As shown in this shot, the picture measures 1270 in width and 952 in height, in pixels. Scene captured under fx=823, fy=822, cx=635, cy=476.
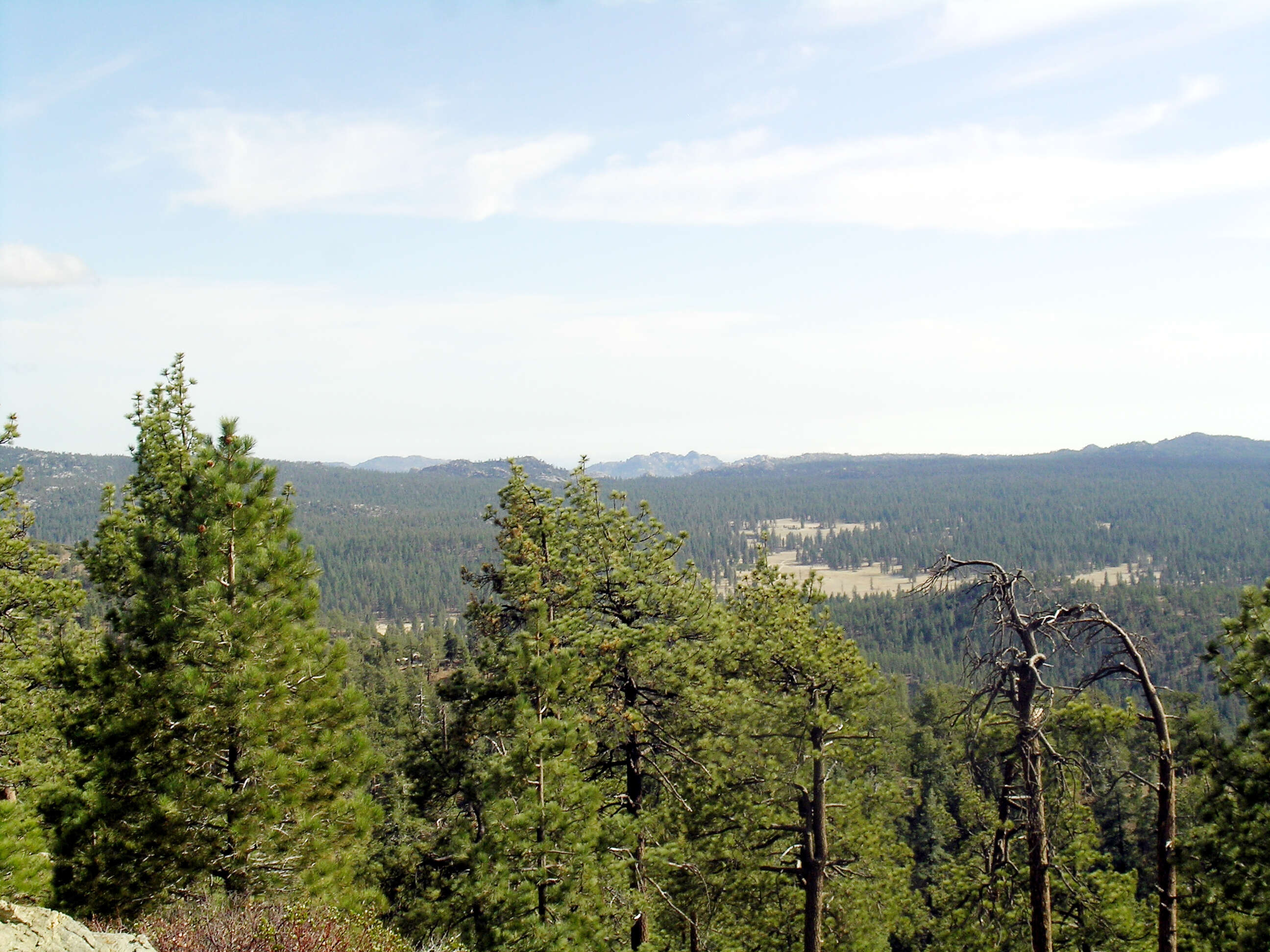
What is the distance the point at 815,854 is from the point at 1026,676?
26.3ft

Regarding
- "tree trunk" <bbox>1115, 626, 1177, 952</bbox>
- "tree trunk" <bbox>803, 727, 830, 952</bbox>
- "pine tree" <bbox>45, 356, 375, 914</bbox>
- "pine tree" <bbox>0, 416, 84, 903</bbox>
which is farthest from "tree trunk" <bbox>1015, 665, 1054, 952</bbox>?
"pine tree" <bbox>0, 416, 84, 903</bbox>

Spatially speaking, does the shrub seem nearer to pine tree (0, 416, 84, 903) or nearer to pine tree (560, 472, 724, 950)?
pine tree (0, 416, 84, 903)

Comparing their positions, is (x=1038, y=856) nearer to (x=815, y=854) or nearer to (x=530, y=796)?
(x=530, y=796)

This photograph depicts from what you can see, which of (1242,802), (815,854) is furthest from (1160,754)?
(815,854)

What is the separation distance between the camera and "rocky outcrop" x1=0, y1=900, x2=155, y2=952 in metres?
6.18

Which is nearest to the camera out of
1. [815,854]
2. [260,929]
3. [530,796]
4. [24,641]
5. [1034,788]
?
[260,929]

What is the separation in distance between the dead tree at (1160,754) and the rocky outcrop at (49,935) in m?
9.05

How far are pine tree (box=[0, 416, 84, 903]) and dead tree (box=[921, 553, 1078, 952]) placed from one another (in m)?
11.9

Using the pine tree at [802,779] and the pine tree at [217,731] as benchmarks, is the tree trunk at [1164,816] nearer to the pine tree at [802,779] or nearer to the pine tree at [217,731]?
the pine tree at [802,779]

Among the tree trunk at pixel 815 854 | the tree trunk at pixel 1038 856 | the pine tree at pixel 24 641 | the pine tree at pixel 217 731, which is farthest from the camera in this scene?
the tree trunk at pixel 815 854

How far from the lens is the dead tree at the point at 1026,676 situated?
812cm

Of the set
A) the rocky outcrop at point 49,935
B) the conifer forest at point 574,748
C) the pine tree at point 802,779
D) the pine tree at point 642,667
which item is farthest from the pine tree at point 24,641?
the pine tree at point 802,779

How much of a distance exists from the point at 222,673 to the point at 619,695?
6.02 m

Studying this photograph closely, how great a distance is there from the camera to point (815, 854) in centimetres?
1465
